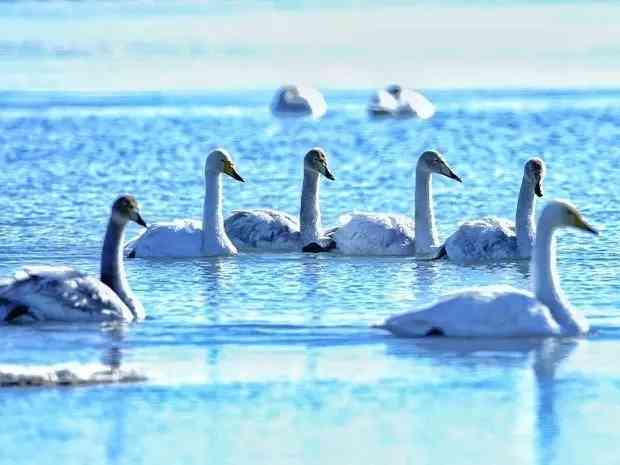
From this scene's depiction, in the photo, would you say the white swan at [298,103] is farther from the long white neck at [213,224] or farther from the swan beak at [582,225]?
the swan beak at [582,225]

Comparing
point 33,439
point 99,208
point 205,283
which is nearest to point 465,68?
point 99,208

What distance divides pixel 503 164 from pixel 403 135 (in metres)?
5.31

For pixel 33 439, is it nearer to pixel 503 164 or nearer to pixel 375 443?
pixel 375 443

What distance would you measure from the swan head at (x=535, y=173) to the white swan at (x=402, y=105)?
1388 centimetres

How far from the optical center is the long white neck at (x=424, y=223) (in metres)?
15.5

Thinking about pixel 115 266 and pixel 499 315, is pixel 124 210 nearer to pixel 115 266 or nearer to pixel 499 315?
pixel 115 266

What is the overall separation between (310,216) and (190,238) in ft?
3.93

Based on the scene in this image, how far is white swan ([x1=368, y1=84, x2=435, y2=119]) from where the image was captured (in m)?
29.5

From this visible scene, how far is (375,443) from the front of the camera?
8.36 m

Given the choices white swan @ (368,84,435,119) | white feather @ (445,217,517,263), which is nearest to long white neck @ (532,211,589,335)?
white feather @ (445,217,517,263)

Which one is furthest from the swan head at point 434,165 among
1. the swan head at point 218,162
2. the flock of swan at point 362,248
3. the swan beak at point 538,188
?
the swan head at point 218,162

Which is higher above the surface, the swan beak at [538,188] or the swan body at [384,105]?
the swan body at [384,105]

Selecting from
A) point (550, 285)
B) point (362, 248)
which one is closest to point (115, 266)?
point (550, 285)

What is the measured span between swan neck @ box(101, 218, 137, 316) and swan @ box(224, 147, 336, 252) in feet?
12.1
